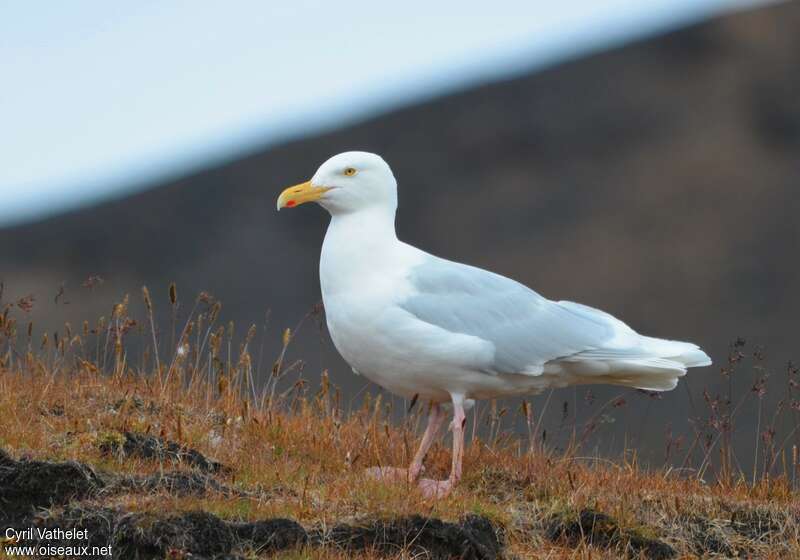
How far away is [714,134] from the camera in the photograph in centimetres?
3644

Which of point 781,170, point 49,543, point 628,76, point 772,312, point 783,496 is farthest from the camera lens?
→ point 628,76

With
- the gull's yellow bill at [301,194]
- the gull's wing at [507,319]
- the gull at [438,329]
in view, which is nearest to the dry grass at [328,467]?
the gull at [438,329]

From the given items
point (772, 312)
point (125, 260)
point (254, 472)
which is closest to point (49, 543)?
point (254, 472)

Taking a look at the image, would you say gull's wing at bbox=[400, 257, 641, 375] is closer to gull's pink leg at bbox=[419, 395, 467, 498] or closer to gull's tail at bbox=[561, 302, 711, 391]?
gull's tail at bbox=[561, 302, 711, 391]

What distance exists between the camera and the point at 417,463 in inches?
315

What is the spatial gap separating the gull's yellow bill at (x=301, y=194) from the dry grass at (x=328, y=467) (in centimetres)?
77

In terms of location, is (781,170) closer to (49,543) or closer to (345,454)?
(345,454)

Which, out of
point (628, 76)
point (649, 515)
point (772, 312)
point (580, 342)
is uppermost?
point (628, 76)

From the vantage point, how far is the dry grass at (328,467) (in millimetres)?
6812

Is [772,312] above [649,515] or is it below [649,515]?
below

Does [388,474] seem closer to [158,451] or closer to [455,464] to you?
[455,464]

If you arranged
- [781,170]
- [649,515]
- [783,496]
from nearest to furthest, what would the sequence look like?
[649,515]
[783,496]
[781,170]

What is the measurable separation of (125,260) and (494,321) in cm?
2832

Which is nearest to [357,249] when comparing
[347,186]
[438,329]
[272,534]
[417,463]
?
[347,186]
